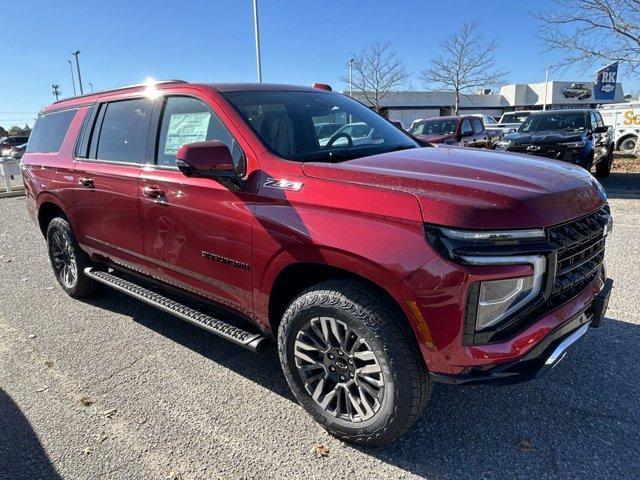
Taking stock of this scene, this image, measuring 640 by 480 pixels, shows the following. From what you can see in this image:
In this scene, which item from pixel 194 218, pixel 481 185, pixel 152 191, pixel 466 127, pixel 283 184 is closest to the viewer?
pixel 481 185

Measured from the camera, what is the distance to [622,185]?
11617 millimetres

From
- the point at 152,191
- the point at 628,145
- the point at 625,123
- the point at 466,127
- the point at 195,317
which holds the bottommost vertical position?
the point at 195,317

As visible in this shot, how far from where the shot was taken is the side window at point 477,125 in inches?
538

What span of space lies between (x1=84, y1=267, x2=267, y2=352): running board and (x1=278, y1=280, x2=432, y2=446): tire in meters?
0.23

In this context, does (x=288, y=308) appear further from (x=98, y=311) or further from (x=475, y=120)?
(x=475, y=120)

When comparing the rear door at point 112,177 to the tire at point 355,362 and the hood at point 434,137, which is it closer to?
the tire at point 355,362

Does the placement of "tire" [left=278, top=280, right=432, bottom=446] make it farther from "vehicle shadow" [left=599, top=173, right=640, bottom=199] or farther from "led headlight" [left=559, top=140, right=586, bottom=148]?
"led headlight" [left=559, top=140, right=586, bottom=148]

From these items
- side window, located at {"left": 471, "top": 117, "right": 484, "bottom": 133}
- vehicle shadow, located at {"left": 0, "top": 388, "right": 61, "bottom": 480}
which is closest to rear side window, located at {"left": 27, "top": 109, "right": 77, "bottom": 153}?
vehicle shadow, located at {"left": 0, "top": 388, "right": 61, "bottom": 480}

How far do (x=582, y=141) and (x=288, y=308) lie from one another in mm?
9988

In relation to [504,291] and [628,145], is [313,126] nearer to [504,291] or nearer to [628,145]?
[504,291]

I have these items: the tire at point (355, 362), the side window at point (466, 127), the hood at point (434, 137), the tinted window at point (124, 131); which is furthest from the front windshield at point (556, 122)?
the tire at point (355, 362)

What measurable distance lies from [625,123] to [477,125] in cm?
791

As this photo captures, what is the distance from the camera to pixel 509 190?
2.16 metres

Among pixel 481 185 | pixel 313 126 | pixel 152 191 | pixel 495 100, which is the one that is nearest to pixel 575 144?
pixel 313 126
